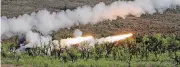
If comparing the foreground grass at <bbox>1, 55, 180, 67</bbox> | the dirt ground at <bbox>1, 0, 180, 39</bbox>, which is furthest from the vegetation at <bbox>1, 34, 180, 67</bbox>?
the dirt ground at <bbox>1, 0, 180, 39</bbox>

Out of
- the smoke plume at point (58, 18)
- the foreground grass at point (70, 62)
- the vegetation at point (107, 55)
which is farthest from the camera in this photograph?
the smoke plume at point (58, 18)

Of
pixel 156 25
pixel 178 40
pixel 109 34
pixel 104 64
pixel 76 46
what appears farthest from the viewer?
pixel 156 25

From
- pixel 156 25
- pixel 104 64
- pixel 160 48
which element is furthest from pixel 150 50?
pixel 156 25

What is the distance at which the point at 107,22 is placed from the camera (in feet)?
402

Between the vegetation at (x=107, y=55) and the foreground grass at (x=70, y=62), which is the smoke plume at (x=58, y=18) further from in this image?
the foreground grass at (x=70, y=62)

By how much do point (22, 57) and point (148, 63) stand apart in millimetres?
17506

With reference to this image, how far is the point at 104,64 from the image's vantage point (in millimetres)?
73500

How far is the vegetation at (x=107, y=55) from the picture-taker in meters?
74.3

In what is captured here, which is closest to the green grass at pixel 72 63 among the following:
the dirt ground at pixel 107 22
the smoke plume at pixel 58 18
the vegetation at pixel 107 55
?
the vegetation at pixel 107 55

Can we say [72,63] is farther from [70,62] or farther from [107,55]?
[107,55]

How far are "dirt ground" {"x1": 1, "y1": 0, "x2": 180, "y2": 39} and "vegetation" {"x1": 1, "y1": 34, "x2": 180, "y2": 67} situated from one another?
597 inches

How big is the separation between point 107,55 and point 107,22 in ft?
129

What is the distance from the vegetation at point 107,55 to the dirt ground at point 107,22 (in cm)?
1516

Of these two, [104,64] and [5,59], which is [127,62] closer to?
[104,64]
